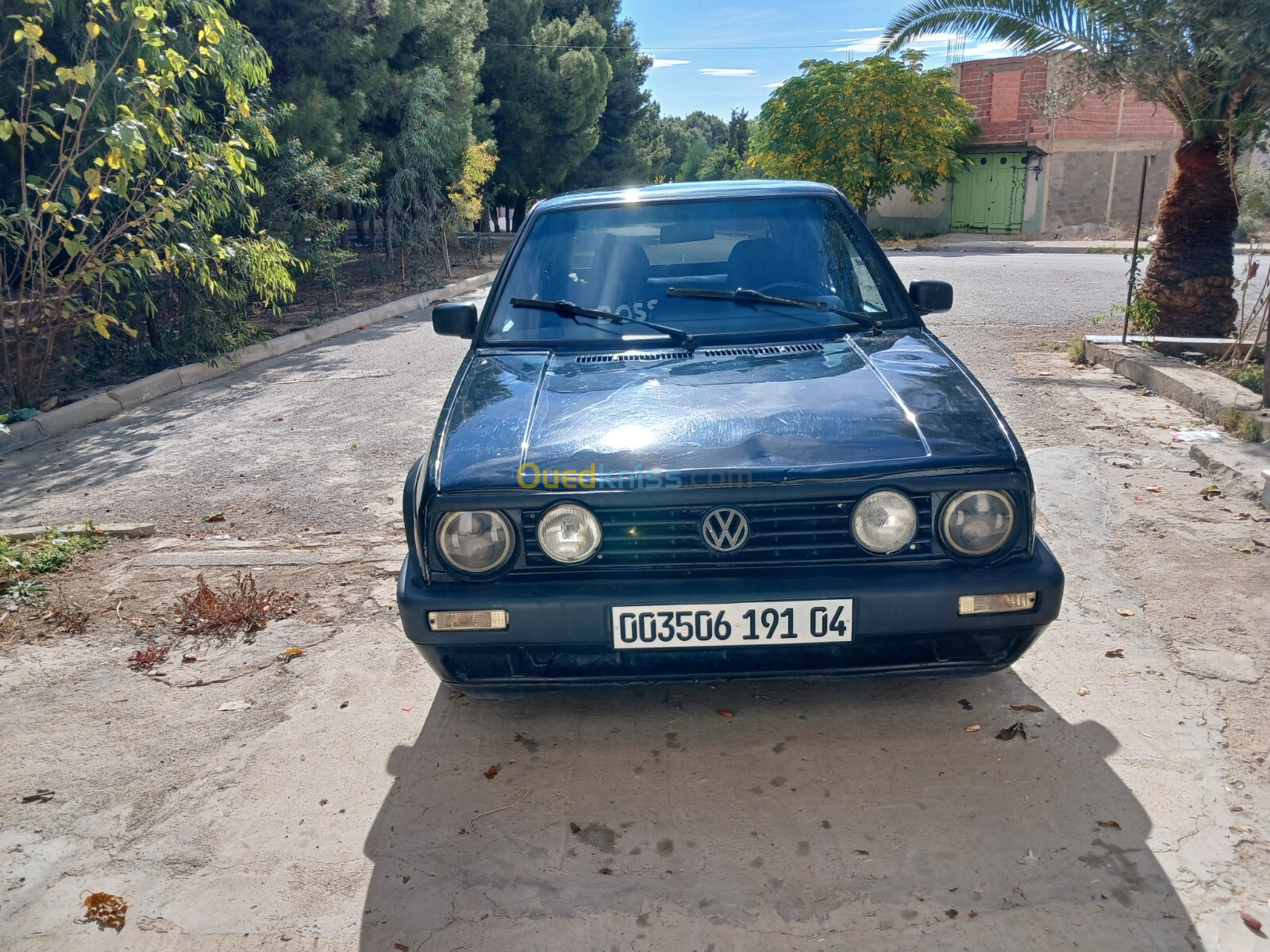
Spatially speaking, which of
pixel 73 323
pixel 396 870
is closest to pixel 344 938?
pixel 396 870

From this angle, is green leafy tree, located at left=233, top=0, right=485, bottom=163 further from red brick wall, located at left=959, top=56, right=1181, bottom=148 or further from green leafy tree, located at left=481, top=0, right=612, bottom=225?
red brick wall, located at left=959, top=56, right=1181, bottom=148

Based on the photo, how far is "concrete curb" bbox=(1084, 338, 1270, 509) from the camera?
5438 mm

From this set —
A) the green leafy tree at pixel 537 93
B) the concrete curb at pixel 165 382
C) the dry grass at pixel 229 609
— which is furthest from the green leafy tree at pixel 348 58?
the dry grass at pixel 229 609

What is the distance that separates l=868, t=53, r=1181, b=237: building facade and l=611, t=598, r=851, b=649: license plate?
110 ft

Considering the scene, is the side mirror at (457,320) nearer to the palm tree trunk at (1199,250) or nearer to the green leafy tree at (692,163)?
the palm tree trunk at (1199,250)

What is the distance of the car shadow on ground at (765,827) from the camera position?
2.30 meters

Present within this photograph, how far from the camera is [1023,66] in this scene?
3341 cm

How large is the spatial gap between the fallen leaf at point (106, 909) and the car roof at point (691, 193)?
9.51 feet

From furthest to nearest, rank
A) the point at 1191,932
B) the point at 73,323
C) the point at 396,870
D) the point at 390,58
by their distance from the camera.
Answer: the point at 390,58 → the point at 73,323 → the point at 396,870 → the point at 1191,932

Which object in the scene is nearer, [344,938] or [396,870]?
[344,938]

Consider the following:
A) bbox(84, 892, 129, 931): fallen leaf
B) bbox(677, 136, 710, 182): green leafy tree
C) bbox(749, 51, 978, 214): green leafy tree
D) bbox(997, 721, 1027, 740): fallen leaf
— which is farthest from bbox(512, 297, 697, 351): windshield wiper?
bbox(677, 136, 710, 182): green leafy tree

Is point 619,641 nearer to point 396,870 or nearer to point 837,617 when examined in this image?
point 837,617

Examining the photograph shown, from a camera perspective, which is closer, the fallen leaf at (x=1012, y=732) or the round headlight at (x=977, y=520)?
the round headlight at (x=977, y=520)

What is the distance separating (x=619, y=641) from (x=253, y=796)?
1.19 m
